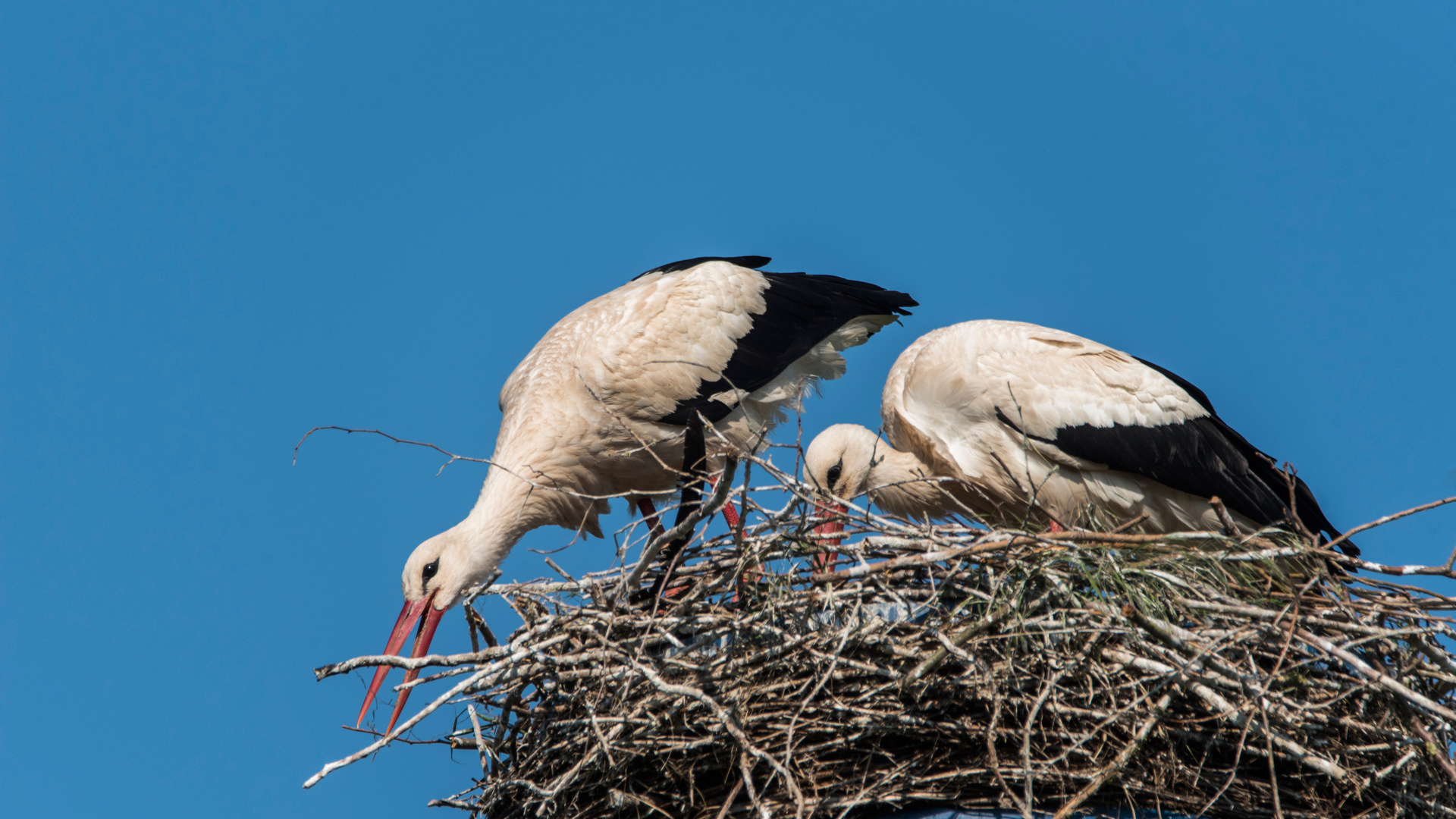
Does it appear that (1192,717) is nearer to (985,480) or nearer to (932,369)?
(985,480)

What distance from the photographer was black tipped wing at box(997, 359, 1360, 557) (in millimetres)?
4465

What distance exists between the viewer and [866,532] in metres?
3.56

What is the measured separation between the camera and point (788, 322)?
5.30 metres

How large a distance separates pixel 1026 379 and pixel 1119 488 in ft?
1.71

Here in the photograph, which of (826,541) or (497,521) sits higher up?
(497,521)

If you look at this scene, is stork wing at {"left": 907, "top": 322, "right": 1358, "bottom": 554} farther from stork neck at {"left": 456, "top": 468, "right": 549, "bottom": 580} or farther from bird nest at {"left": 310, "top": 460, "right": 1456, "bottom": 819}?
stork neck at {"left": 456, "top": 468, "right": 549, "bottom": 580}

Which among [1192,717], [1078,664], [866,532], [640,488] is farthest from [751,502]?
[640,488]

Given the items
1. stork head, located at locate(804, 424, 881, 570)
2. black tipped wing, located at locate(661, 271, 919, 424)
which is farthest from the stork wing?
black tipped wing, located at locate(661, 271, 919, 424)

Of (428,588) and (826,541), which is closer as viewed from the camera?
(826,541)

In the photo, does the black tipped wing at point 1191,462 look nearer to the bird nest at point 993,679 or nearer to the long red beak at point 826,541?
the bird nest at point 993,679

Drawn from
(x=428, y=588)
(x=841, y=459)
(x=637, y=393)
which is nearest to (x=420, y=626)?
(x=428, y=588)

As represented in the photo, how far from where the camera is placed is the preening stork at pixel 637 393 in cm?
480

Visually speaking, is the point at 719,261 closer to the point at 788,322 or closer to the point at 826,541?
the point at 788,322

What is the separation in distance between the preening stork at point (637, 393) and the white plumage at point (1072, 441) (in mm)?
622
